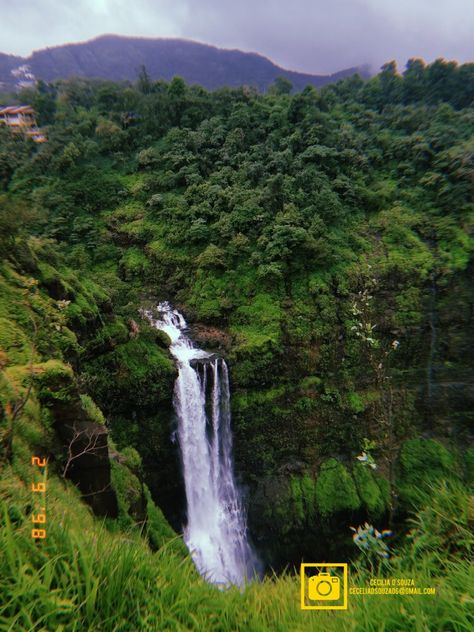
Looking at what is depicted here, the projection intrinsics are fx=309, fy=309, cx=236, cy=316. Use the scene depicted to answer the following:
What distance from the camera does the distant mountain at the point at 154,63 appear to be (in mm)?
81250

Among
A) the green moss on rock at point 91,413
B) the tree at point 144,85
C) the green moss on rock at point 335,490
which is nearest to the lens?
the green moss on rock at point 91,413

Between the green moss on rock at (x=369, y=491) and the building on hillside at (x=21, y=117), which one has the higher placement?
the building on hillside at (x=21, y=117)

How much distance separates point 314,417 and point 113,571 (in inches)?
557

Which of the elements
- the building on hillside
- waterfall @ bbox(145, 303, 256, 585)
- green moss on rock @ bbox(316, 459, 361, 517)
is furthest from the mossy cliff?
the building on hillside

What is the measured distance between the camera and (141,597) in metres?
1.81

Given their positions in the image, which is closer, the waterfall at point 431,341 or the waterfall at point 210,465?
the waterfall at point 210,465

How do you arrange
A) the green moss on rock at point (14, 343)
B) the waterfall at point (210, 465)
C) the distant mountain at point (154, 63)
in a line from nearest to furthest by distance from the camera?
the green moss on rock at point (14, 343)
the waterfall at point (210, 465)
the distant mountain at point (154, 63)

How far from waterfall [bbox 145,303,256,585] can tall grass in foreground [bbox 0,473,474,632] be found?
10.9 metres

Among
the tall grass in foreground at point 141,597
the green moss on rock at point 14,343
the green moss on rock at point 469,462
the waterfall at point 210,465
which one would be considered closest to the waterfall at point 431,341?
the green moss on rock at point 469,462

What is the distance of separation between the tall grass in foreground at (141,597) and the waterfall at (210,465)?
10.9 meters

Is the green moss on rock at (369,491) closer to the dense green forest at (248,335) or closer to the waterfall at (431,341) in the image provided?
the dense green forest at (248,335)

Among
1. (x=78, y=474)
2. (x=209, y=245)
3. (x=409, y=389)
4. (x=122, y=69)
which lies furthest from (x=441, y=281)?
(x=122, y=69)

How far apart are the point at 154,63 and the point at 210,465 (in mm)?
127106

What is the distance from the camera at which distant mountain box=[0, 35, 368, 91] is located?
81250 mm
